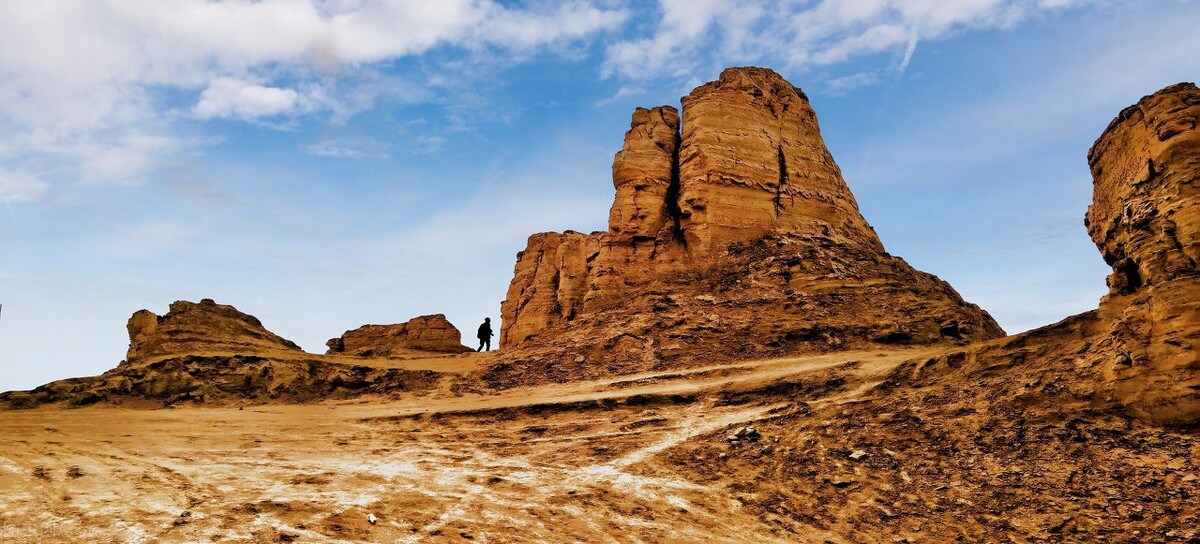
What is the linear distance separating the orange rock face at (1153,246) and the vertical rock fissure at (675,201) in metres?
17.5

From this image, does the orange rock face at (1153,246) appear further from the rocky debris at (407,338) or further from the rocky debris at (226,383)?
the rocky debris at (407,338)

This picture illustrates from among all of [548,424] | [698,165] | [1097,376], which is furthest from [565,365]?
[1097,376]

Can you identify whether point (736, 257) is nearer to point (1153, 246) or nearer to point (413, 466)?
point (1153, 246)

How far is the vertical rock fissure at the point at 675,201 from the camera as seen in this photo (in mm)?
35031

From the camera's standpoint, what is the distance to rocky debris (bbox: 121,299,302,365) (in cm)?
3008

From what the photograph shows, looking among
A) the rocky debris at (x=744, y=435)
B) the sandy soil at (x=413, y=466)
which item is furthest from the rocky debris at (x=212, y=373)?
the rocky debris at (x=744, y=435)

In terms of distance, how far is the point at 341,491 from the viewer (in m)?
12.8

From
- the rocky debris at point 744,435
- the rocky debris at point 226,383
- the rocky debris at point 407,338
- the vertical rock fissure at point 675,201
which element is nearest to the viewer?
the rocky debris at point 744,435

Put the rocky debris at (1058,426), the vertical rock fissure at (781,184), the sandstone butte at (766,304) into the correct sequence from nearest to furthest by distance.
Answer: the rocky debris at (1058,426) → the sandstone butte at (766,304) → the vertical rock fissure at (781,184)

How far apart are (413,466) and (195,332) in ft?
64.4

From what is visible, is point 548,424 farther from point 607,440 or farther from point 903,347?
point 903,347

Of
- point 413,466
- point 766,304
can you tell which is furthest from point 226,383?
point 766,304

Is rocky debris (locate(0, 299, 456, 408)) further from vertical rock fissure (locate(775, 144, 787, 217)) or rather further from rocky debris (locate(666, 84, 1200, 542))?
rocky debris (locate(666, 84, 1200, 542))

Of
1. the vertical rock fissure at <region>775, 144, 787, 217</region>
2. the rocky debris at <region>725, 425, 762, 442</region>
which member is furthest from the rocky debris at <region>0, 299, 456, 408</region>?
the vertical rock fissure at <region>775, 144, 787, 217</region>
